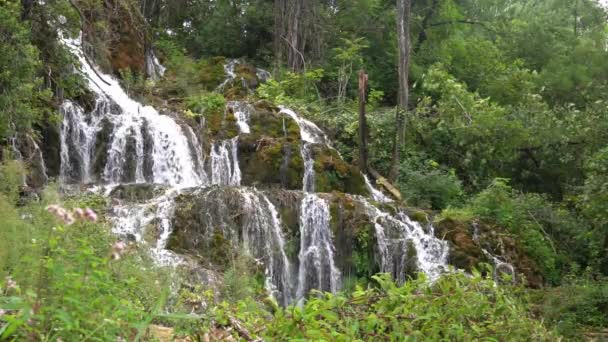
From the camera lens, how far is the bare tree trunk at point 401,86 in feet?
52.2

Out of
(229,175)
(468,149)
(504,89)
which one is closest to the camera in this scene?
(229,175)

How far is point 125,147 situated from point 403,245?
249 inches

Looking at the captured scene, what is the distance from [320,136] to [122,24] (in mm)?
6743

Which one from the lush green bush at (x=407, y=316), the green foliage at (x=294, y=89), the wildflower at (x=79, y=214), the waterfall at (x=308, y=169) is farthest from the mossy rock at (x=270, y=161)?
the wildflower at (x=79, y=214)

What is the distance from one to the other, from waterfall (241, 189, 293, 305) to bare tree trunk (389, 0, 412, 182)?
17.6 ft

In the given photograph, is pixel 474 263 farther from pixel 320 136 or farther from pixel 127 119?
pixel 127 119

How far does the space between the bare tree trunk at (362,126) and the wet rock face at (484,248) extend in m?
3.50

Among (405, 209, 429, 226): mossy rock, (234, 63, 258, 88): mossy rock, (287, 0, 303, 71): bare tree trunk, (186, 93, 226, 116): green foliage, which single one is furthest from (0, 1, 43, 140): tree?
(287, 0, 303, 71): bare tree trunk

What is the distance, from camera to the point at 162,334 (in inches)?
142

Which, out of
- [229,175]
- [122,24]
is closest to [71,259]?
[229,175]

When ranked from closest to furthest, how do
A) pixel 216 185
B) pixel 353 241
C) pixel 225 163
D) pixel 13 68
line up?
pixel 13 68 → pixel 216 185 → pixel 353 241 → pixel 225 163

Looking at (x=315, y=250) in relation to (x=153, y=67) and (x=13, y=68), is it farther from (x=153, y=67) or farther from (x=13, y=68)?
(x=153, y=67)

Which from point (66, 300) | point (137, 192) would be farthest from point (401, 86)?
point (66, 300)

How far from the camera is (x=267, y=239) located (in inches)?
435
